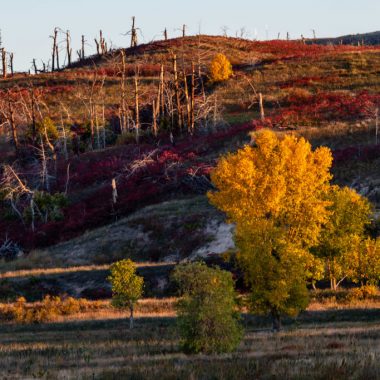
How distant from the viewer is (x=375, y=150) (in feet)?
179

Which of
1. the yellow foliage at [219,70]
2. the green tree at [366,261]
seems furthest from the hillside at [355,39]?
the green tree at [366,261]

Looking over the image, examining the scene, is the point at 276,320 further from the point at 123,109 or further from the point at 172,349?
the point at 123,109

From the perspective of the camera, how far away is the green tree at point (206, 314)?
21.4 m

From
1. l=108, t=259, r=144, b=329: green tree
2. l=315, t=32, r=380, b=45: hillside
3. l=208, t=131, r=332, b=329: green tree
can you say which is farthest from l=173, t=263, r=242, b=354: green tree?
l=315, t=32, r=380, b=45: hillside

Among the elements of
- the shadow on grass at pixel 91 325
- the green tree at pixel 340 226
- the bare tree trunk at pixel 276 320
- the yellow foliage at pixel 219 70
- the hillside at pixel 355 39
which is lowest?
the shadow on grass at pixel 91 325

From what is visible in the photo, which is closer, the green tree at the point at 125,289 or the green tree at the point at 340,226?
the green tree at the point at 125,289

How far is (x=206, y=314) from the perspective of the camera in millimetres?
21359

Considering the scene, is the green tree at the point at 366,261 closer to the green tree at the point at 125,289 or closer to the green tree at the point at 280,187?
the green tree at the point at 280,187

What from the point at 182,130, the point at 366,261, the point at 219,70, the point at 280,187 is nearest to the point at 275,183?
the point at 280,187

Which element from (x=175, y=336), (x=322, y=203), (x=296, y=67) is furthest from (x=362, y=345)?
(x=296, y=67)

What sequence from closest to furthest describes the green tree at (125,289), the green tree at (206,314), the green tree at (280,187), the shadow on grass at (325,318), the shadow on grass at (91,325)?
the green tree at (206,314) → the shadow on grass at (325,318) → the shadow on grass at (91,325) → the green tree at (125,289) → the green tree at (280,187)

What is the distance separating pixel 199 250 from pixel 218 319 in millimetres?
24423

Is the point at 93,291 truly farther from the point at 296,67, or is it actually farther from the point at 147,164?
the point at 296,67

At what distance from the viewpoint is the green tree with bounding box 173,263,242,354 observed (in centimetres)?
2138
